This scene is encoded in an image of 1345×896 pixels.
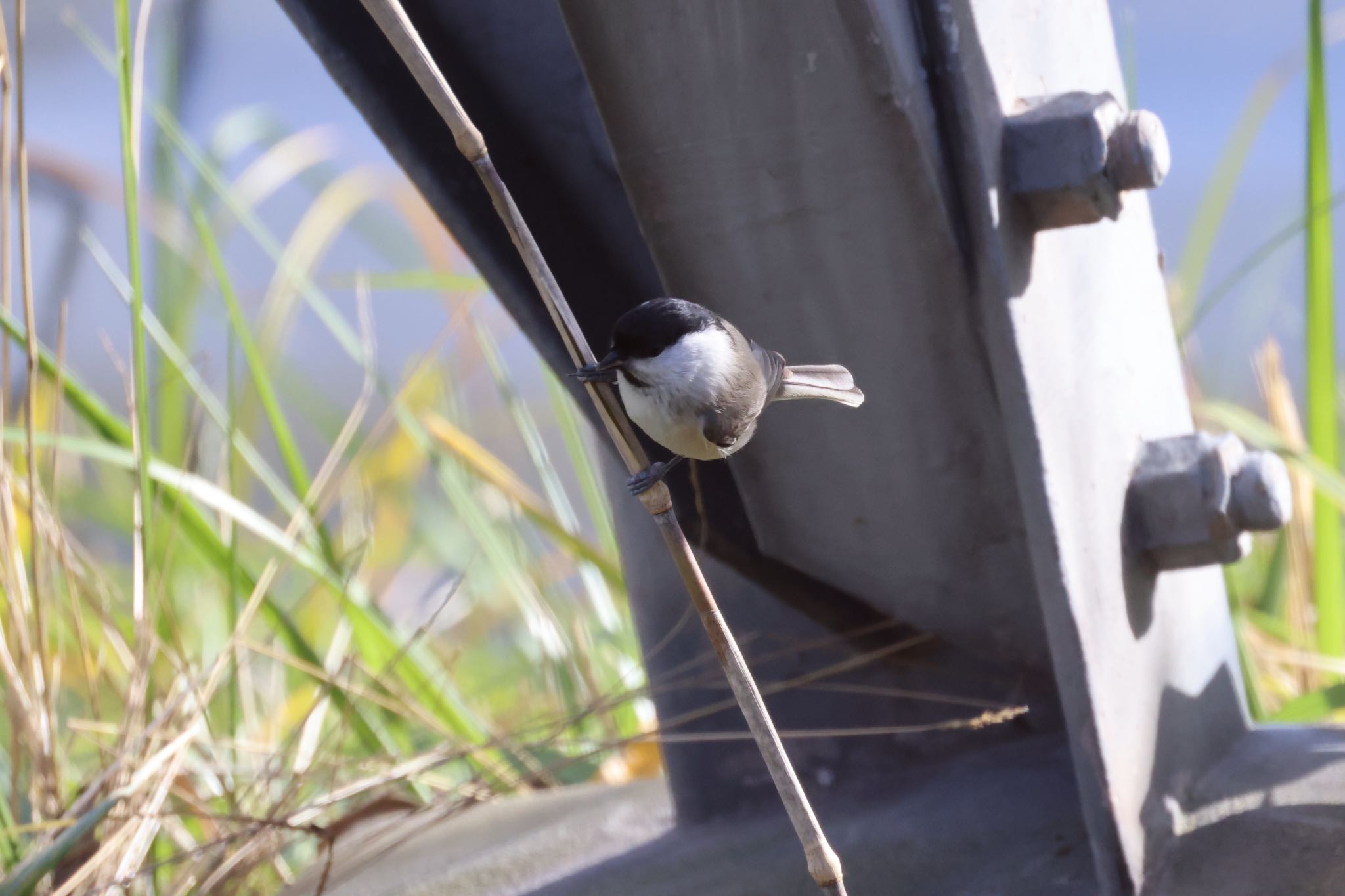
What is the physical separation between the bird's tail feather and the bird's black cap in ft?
0.18

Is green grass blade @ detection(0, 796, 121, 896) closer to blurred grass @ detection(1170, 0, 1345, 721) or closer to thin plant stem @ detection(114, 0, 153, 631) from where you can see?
thin plant stem @ detection(114, 0, 153, 631)

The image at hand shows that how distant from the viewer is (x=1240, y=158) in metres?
1.49

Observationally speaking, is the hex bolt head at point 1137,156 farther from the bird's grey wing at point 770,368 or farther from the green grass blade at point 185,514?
the green grass blade at point 185,514

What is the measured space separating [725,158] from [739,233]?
45 millimetres

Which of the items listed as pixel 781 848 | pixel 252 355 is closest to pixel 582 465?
pixel 252 355

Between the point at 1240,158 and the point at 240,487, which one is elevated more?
the point at 1240,158

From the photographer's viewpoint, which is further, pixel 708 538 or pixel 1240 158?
pixel 1240 158

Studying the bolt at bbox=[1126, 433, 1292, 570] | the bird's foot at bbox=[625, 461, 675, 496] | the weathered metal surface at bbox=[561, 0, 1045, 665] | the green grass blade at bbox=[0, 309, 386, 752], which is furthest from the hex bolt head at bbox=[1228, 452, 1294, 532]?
the green grass blade at bbox=[0, 309, 386, 752]

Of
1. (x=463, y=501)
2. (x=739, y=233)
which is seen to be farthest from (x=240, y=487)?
(x=739, y=233)

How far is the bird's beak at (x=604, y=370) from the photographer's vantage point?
556 mm

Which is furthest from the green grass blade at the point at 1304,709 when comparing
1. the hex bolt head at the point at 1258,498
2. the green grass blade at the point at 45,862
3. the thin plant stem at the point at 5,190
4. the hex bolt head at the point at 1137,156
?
the thin plant stem at the point at 5,190

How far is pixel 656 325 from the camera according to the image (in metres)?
0.62

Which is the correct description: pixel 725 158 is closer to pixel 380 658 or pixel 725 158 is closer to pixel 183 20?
pixel 380 658

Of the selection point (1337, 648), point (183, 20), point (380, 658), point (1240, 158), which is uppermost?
point (183, 20)
